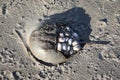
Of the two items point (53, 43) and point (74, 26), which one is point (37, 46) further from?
point (74, 26)

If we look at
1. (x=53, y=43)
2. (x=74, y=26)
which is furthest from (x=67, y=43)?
(x=74, y=26)

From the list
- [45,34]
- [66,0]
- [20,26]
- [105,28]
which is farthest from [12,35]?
[105,28]

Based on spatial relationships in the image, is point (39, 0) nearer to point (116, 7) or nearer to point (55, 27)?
point (55, 27)

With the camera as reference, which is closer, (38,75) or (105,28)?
(38,75)
